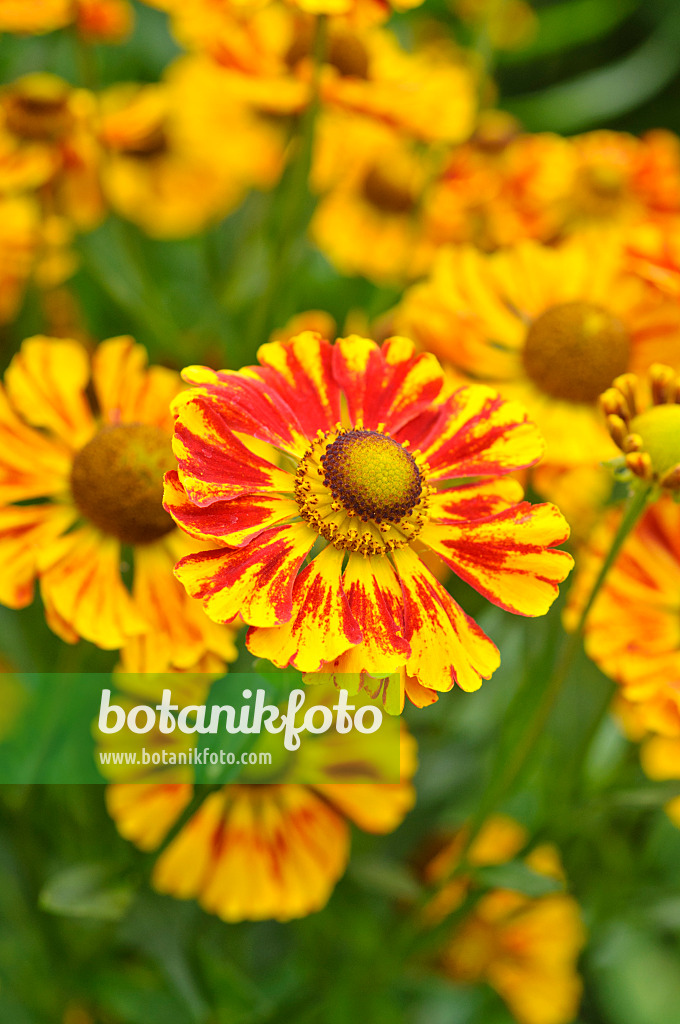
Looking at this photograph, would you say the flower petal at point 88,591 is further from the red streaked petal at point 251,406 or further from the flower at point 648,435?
the flower at point 648,435

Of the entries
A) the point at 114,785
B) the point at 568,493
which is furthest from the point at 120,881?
the point at 568,493

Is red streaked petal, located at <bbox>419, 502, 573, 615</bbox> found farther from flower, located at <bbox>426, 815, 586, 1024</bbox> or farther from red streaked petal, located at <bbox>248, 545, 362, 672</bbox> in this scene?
flower, located at <bbox>426, 815, 586, 1024</bbox>

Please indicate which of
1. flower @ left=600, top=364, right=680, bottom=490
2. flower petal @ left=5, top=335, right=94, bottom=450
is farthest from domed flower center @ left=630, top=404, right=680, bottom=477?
flower petal @ left=5, top=335, right=94, bottom=450

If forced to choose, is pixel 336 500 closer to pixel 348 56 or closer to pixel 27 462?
pixel 27 462

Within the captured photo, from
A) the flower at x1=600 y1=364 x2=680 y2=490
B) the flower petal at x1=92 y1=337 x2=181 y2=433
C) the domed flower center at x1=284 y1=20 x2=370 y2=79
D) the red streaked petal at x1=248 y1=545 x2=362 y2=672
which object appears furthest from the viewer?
the domed flower center at x1=284 y1=20 x2=370 y2=79

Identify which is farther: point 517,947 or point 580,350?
point 517,947

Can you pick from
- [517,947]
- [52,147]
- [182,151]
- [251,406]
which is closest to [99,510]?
[251,406]
